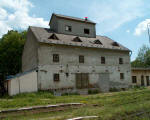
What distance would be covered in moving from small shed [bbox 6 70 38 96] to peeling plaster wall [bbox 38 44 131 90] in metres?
0.65

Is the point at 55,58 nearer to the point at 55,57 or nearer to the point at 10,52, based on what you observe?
the point at 55,57

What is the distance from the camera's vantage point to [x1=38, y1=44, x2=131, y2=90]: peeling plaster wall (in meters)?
17.2

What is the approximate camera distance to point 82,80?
63.1 feet

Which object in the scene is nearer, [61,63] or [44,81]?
[44,81]

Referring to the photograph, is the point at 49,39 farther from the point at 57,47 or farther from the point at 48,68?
the point at 48,68

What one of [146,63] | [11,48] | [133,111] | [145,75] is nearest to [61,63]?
[133,111]

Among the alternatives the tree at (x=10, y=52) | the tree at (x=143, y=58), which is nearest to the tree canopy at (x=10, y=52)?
the tree at (x=10, y=52)

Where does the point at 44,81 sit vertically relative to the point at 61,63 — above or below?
below

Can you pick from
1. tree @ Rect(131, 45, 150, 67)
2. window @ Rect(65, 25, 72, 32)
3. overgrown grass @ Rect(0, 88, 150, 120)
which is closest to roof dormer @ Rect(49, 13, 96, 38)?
window @ Rect(65, 25, 72, 32)

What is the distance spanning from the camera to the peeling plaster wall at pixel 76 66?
678 inches

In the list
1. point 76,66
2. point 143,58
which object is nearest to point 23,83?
point 76,66

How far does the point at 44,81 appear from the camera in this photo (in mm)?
16812

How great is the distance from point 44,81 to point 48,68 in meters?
1.60

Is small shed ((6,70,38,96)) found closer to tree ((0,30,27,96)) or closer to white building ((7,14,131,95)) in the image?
white building ((7,14,131,95))
